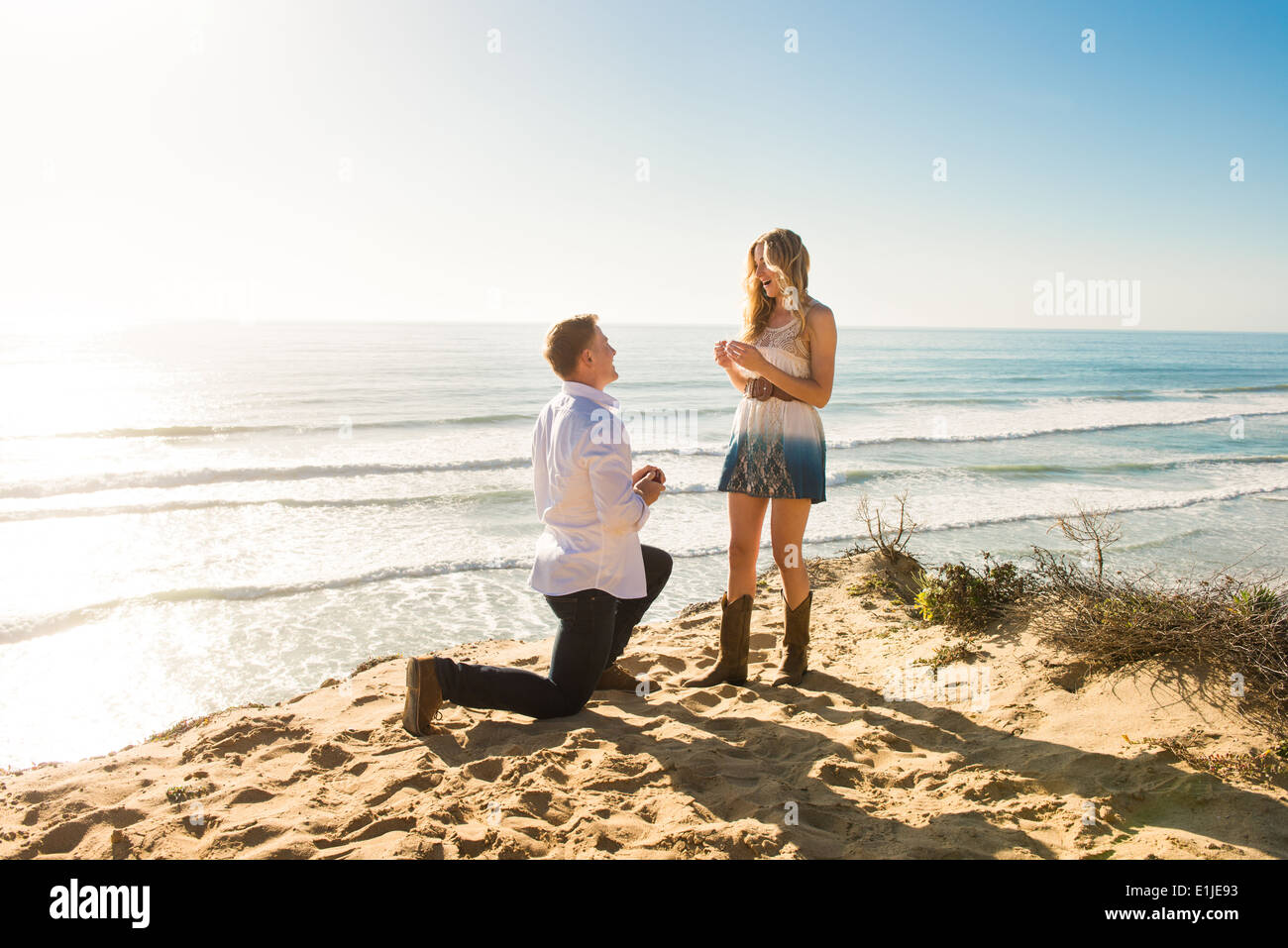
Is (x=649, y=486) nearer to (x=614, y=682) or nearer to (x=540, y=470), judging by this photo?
(x=540, y=470)

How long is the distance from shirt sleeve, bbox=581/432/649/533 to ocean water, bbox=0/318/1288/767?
2.86 m

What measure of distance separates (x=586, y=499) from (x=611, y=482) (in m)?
0.18

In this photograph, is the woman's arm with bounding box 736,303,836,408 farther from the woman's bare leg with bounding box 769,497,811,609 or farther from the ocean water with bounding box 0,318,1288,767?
the ocean water with bounding box 0,318,1288,767

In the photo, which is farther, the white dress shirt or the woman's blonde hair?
the woman's blonde hair

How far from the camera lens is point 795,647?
14.0ft

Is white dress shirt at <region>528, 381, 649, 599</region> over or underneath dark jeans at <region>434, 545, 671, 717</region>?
over

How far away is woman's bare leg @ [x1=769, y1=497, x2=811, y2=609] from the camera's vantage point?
389 centimetres

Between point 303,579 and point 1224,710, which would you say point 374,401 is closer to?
point 303,579

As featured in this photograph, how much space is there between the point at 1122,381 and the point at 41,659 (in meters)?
39.0

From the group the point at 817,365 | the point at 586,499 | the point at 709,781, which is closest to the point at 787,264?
the point at 817,365

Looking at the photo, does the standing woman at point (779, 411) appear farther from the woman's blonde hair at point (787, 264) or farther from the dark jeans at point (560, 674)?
the dark jeans at point (560, 674)

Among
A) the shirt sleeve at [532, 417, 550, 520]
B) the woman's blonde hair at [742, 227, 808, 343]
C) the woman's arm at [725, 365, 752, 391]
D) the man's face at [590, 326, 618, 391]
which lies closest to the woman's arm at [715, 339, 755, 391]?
the woman's arm at [725, 365, 752, 391]

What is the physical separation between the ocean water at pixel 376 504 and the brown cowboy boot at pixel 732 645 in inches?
80.3
